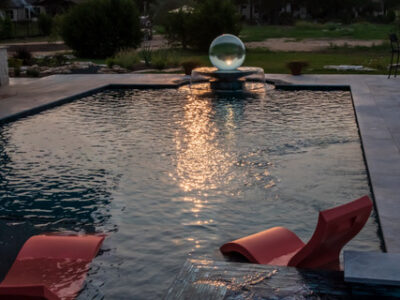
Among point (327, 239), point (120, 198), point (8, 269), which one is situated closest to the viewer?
point (327, 239)

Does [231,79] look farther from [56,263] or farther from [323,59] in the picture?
[56,263]

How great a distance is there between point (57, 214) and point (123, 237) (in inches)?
38.5

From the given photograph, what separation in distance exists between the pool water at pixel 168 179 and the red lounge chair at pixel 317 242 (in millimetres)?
397

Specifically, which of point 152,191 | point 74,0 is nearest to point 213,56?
point 152,191

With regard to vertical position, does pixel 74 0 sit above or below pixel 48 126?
above

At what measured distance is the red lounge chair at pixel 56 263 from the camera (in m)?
4.05

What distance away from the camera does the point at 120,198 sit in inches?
237

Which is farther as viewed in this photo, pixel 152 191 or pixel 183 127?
pixel 183 127

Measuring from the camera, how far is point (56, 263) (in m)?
4.35

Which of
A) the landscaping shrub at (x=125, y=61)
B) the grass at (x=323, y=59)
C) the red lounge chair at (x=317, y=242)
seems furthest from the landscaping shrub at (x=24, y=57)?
the red lounge chair at (x=317, y=242)

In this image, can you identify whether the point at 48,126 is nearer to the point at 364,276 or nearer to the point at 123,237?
the point at 123,237

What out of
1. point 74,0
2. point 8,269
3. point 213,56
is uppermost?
point 74,0

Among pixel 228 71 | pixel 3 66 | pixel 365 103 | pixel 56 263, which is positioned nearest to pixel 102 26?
pixel 3 66

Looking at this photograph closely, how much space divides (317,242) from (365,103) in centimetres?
859
